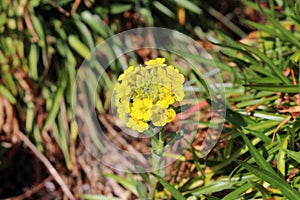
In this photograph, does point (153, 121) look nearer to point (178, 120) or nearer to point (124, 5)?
point (178, 120)

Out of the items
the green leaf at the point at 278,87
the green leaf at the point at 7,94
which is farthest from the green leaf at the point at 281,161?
the green leaf at the point at 7,94

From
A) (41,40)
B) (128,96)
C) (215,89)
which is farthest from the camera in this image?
(41,40)

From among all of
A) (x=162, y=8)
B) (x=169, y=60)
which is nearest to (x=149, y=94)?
(x=169, y=60)

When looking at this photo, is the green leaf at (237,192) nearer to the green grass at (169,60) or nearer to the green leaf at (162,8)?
the green grass at (169,60)

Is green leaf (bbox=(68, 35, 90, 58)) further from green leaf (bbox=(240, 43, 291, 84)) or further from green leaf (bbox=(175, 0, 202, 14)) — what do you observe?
green leaf (bbox=(240, 43, 291, 84))

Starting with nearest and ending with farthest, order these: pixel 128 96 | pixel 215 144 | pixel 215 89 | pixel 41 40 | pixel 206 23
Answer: pixel 128 96, pixel 215 144, pixel 215 89, pixel 41 40, pixel 206 23

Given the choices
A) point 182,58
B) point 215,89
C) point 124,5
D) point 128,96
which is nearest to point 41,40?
point 124,5

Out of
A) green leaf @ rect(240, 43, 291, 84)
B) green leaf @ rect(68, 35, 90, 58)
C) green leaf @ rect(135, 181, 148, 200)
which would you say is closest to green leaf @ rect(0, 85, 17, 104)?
green leaf @ rect(68, 35, 90, 58)

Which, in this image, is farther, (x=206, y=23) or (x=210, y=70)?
(x=206, y=23)

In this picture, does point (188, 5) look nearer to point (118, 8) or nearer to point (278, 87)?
point (118, 8)
